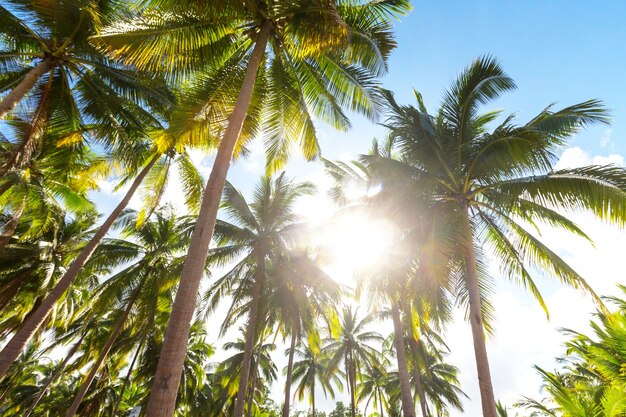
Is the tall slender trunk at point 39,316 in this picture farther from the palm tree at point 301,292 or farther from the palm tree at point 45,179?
the palm tree at point 301,292

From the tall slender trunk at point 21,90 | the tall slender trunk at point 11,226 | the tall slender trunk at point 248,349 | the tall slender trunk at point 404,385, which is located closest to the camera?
the tall slender trunk at point 21,90

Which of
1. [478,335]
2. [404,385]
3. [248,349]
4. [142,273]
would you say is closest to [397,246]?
[478,335]

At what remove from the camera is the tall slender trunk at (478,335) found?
7.29m

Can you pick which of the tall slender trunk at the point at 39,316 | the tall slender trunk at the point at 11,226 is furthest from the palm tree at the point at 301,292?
the tall slender trunk at the point at 11,226

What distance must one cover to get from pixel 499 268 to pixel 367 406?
27788 millimetres

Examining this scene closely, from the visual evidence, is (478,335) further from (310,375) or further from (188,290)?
(310,375)

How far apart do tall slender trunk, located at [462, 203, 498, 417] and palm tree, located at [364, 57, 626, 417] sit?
2cm

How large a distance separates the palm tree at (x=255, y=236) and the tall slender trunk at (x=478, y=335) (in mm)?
8299

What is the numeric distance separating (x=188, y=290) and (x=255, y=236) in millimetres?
11331

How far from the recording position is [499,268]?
10.0 meters

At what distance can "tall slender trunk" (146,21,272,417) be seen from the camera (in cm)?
374

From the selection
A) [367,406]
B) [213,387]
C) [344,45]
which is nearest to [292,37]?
[344,45]

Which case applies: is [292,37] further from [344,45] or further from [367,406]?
[367,406]

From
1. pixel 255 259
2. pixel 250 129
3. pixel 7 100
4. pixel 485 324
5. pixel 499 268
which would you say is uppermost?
pixel 255 259
